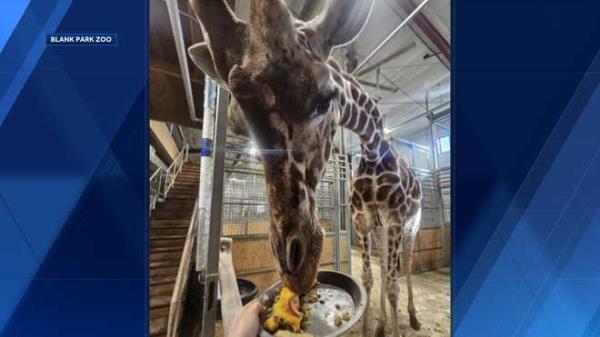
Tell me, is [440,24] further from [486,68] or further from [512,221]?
[512,221]

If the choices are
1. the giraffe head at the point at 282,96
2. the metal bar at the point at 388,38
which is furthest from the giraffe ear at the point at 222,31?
the metal bar at the point at 388,38

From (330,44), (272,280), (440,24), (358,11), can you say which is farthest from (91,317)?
(440,24)

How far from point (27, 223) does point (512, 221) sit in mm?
1244

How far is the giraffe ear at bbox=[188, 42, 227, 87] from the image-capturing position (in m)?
0.74

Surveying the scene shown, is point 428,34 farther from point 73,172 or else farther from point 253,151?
point 73,172

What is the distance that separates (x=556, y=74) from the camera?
0.85 meters

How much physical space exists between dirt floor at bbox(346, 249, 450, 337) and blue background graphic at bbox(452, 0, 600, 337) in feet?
0.10

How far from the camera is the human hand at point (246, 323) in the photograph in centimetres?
78

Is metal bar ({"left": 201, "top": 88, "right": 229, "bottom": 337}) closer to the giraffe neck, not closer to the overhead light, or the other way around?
the overhead light

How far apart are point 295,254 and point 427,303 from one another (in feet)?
1.31

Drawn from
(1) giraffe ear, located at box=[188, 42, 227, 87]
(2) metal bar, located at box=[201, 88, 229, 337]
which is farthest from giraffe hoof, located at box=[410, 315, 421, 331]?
(1) giraffe ear, located at box=[188, 42, 227, 87]

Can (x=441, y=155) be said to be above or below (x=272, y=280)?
above

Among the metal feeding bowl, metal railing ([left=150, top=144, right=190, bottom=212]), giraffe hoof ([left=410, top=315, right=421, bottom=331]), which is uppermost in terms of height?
metal railing ([left=150, top=144, right=190, bottom=212])

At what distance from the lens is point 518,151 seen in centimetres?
85
